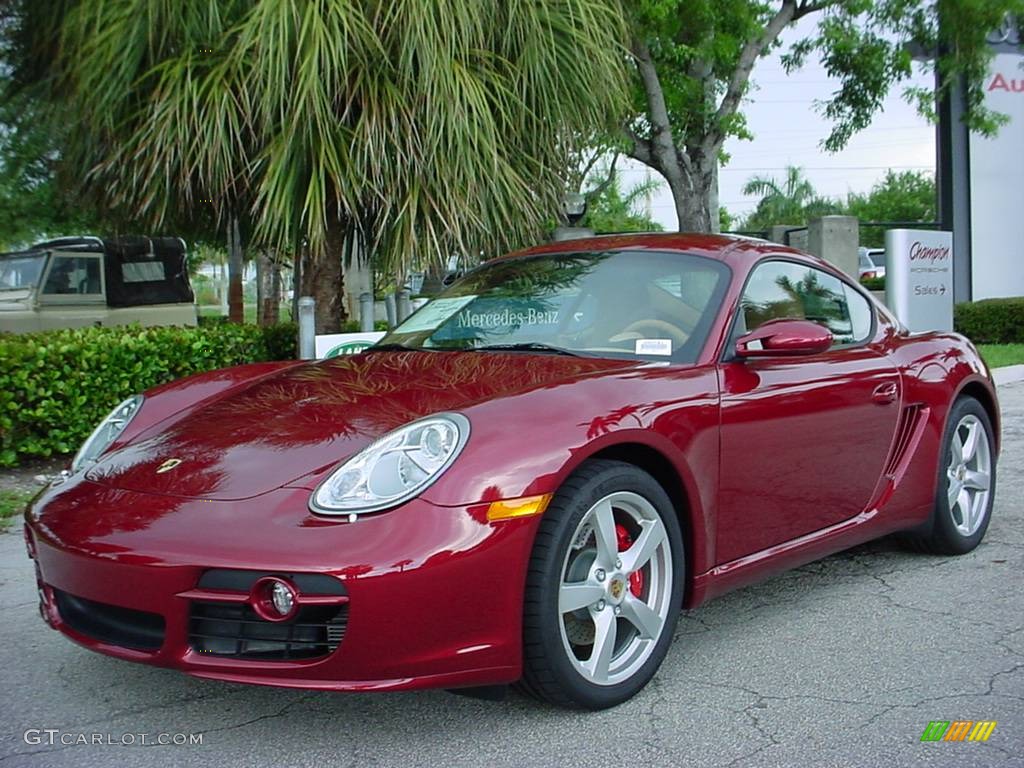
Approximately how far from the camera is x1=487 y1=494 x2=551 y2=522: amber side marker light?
2.61 metres

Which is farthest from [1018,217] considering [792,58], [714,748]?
[714,748]

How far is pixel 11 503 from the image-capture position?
5836 mm

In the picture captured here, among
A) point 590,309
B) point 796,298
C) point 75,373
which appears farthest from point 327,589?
point 75,373

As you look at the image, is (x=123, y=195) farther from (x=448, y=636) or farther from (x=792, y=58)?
(x=792, y=58)

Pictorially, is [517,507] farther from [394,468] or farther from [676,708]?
[676,708]

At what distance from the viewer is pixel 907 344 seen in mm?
4395

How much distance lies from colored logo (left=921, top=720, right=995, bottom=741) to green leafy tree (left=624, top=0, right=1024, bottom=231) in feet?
31.5

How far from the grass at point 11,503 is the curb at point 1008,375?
9.84 metres

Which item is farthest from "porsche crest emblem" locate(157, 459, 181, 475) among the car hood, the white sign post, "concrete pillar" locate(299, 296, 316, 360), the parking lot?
the white sign post

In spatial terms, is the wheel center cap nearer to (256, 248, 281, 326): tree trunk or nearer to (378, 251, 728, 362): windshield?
(378, 251, 728, 362): windshield

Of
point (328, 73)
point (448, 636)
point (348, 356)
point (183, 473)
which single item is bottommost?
point (448, 636)

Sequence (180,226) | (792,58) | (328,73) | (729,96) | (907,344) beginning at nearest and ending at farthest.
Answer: (907,344) < (328,73) < (180,226) < (729,96) < (792,58)

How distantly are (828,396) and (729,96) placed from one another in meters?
9.70

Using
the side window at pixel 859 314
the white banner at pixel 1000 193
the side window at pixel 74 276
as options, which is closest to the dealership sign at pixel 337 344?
the side window at pixel 859 314
